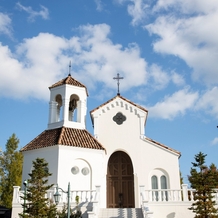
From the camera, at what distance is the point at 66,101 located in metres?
26.5

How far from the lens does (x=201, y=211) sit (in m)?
18.5

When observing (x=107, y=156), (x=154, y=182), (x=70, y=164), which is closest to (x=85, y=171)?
(x=70, y=164)

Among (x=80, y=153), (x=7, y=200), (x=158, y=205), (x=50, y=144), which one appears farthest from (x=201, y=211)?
(x=7, y=200)

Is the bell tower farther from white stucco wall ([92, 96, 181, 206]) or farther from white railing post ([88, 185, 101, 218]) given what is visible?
white railing post ([88, 185, 101, 218])

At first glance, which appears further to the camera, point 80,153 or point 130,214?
point 80,153

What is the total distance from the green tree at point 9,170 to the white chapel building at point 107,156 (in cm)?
1373

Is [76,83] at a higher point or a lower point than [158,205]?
higher

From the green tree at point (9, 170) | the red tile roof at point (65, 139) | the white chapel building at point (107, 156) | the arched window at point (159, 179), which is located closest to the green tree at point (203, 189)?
the white chapel building at point (107, 156)

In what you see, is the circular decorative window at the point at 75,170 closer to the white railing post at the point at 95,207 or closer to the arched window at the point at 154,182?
the white railing post at the point at 95,207

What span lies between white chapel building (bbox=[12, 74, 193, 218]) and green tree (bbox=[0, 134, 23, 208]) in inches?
541

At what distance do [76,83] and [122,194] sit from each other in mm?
10342

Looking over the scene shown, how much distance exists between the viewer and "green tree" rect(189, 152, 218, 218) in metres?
18.5

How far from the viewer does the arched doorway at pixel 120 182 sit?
25.0 metres

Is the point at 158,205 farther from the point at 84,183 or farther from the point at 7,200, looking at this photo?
the point at 7,200
